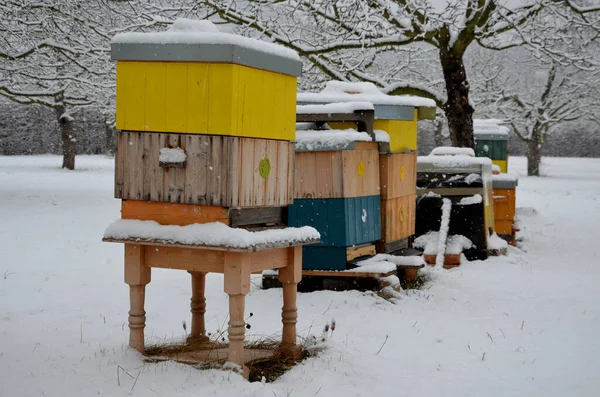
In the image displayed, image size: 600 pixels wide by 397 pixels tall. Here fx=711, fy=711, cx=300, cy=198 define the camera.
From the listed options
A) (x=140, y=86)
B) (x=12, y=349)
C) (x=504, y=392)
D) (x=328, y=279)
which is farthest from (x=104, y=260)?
(x=504, y=392)

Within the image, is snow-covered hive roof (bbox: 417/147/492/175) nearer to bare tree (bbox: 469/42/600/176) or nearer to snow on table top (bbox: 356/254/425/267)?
snow on table top (bbox: 356/254/425/267)

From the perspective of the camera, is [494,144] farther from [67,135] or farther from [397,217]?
[67,135]

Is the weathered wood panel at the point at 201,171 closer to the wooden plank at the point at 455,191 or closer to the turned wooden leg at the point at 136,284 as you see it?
the turned wooden leg at the point at 136,284

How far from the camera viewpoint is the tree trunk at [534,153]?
90.3ft

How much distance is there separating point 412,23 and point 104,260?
6.33 meters

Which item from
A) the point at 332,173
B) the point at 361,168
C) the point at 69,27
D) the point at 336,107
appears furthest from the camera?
the point at 69,27

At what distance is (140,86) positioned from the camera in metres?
4.06

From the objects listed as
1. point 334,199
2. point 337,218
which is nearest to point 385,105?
point 334,199

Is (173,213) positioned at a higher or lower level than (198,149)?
lower

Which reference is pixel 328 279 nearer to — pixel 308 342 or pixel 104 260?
pixel 308 342

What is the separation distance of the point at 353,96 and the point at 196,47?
3008mm

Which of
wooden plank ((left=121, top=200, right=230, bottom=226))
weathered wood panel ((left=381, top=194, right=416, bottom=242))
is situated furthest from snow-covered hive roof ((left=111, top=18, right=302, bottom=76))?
weathered wood panel ((left=381, top=194, right=416, bottom=242))

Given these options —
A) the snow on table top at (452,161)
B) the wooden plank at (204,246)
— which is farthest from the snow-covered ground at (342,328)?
the snow on table top at (452,161)

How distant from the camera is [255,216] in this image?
167 inches
